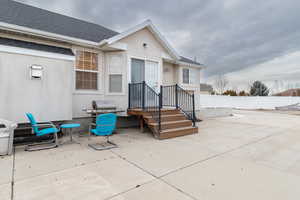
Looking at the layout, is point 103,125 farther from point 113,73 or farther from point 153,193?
point 113,73

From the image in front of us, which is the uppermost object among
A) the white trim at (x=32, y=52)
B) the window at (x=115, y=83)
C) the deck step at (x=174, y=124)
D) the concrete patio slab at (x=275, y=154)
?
the white trim at (x=32, y=52)

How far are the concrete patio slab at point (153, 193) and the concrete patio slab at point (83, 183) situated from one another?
13 centimetres

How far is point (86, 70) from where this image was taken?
240 inches

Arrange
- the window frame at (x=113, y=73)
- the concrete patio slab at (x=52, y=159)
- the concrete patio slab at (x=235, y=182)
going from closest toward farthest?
the concrete patio slab at (x=235, y=182) → the concrete patio slab at (x=52, y=159) → the window frame at (x=113, y=73)

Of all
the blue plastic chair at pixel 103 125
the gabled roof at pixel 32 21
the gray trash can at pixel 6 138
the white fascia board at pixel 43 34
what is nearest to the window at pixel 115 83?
the white fascia board at pixel 43 34

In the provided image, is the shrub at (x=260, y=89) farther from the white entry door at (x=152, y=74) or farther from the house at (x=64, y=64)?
the white entry door at (x=152, y=74)

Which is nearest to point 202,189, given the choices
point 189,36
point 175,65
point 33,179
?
point 33,179

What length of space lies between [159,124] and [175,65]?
5680 mm

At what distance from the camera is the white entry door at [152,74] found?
7172 mm

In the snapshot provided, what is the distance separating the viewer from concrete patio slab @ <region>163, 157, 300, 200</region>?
2006mm

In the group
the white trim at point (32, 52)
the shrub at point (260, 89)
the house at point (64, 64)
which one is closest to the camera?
the white trim at point (32, 52)

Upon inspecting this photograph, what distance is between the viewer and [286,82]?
3106 cm

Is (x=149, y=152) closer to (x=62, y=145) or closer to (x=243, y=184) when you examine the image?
(x=243, y=184)

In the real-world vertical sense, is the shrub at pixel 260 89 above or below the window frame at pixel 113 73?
above
